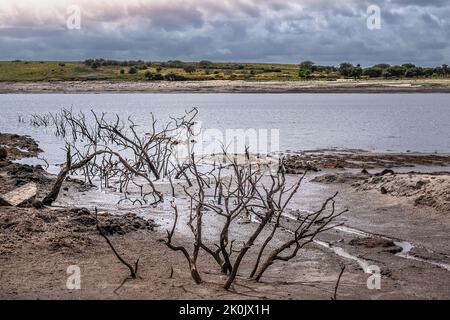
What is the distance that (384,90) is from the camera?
77.6 m

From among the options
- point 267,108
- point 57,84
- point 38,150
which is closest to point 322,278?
point 38,150

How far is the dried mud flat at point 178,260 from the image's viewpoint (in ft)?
28.5

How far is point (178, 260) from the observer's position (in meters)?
10.5

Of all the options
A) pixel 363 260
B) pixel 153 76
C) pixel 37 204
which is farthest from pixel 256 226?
pixel 153 76

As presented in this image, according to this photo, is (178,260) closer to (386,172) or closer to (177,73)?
(386,172)

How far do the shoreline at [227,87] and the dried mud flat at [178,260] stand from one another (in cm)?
5974

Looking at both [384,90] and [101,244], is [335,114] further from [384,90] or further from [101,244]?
[101,244]

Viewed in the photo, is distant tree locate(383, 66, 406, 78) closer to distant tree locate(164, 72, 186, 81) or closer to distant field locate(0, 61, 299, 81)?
distant field locate(0, 61, 299, 81)

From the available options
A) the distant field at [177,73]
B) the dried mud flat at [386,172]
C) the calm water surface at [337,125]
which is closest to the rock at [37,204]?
the dried mud flat at [386,172]

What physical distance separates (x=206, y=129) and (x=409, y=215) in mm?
25414

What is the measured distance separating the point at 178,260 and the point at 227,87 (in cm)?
6475

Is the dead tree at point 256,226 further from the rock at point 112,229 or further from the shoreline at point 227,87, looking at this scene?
the shoreline at point 227,87
